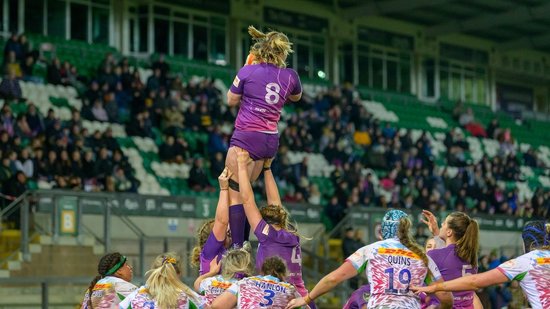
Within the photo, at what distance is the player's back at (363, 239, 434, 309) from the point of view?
904 cm

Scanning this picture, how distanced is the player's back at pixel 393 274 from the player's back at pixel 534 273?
29.9 inches

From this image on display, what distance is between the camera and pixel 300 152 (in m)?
29.6

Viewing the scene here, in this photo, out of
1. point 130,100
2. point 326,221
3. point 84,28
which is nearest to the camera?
point 326,221

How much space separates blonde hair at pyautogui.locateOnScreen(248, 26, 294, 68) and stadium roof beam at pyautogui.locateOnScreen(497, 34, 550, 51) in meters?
35.3

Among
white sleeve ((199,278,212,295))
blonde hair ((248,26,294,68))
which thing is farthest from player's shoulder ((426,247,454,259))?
blonde hair ((248,26,294,68))

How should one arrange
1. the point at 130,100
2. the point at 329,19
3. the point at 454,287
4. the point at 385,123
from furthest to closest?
the point at 329,19
the point at 385,123
the point at 130,100
the point at 454,287

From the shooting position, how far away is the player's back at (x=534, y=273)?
8.57 m

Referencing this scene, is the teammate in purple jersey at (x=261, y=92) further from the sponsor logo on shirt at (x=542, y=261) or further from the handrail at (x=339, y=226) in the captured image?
the handrail at (x=339, y=226)

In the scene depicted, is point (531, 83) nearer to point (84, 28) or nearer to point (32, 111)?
point (84, 28)

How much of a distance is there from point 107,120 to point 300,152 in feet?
19.3

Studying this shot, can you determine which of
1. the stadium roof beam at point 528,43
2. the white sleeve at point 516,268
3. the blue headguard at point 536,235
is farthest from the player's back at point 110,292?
the stadium roof beam at point 528,43

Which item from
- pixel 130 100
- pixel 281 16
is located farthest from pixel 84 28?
pixel 281 16

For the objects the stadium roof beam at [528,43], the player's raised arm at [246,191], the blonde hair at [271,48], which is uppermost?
the stadium roof beam at [528,43]

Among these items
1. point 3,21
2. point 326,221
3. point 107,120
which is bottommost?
point 326,221
